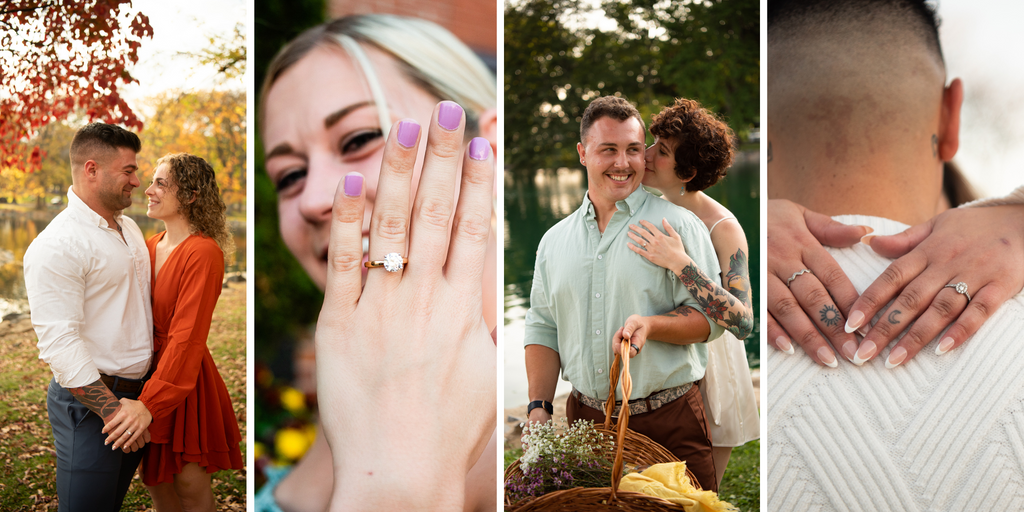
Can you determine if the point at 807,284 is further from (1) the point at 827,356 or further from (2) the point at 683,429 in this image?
(2) the point at 683,429

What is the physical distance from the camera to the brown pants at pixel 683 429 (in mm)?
2752

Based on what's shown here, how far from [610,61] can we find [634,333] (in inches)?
49.7

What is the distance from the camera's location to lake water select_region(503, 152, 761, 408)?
117 inches

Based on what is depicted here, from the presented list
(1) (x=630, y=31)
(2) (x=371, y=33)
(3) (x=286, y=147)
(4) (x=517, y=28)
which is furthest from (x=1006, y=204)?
(3) (x=286, y=147)

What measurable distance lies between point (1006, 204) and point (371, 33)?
283 cm

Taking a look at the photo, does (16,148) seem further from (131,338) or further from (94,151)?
(131,338)

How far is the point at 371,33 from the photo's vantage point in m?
2.83

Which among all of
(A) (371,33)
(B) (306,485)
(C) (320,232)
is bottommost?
(B) (306,485)

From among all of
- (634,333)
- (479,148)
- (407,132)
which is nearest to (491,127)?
(479,148)

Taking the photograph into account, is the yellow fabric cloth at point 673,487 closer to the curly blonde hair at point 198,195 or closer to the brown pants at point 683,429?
the brown pants at point 683,429

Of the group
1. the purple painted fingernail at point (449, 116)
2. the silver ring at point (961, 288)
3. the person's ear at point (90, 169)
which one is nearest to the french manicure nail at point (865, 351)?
the silver ring at point (961, 288)

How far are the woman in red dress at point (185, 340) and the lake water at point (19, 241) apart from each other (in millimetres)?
104

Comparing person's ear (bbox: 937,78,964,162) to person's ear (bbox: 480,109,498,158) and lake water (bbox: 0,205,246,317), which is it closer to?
person's ear (bbox: 480,109,498,158)

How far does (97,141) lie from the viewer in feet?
9.15
